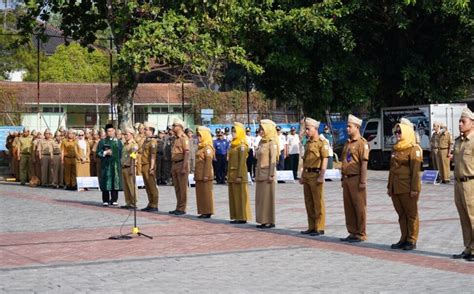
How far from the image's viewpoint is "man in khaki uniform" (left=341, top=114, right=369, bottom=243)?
14.2 metres

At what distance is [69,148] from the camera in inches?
1155

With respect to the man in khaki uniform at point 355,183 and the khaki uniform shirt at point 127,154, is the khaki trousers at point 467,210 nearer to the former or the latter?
the man in khaki uniform at point 355,183

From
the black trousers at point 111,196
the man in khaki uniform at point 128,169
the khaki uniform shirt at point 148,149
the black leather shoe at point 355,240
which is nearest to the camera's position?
the black leather shoe at point 355,240

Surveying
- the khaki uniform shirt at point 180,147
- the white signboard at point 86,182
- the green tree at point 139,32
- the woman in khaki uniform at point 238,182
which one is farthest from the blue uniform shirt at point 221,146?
the woman in khaki uniform at point 238,182

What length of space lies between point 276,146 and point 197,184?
101 inches

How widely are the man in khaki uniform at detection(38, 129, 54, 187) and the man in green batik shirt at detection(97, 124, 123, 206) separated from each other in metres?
9.23

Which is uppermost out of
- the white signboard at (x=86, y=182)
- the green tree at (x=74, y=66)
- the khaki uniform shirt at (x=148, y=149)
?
the green tree at (x=74, y=66)

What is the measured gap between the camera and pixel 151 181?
799 inches

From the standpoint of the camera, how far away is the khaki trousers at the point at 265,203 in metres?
16.3

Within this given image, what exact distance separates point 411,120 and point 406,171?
75.9 ft

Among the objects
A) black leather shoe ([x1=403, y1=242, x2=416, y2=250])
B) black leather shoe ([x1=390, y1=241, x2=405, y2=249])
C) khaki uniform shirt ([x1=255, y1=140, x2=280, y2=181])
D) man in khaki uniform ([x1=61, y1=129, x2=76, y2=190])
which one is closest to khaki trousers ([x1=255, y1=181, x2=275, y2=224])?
khaki uniform shirt ([x1=255, y1=140, x2=280, y2=181])

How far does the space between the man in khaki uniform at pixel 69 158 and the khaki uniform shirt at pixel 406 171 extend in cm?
1727

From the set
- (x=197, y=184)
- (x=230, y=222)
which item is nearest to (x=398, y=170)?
(x=230, y=222)

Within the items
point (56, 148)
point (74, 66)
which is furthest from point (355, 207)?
point (74, 66)
